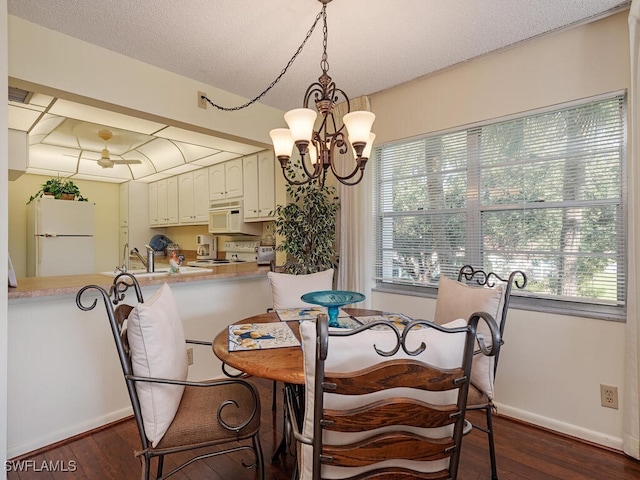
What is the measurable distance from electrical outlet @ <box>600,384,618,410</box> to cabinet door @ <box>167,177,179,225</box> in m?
5.20

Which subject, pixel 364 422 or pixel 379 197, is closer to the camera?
pixel 364 422

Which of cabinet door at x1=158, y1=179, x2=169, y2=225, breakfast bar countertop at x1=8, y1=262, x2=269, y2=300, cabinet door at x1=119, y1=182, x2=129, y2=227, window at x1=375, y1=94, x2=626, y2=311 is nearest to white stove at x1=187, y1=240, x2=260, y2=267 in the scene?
cabinet door at x1=158, y1=179, x2=169, y2=225

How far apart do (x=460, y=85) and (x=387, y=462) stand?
2.59 meters

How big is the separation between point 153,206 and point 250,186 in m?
2.69

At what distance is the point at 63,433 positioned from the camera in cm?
211

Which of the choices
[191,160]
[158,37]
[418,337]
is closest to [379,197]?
[158,37]

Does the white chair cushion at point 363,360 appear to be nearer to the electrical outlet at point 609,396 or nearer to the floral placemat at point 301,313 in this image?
the floral placemat at point 301,313

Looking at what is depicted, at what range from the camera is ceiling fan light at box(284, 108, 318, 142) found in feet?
5.49

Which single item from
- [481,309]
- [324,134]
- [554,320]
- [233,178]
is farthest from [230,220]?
[554,320]

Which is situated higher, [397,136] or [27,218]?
[397,136]

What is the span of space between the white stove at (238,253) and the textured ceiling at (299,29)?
228 centimetres

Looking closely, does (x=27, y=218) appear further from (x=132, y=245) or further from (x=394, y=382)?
(x=394, y=382)

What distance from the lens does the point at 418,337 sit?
3.33 ft

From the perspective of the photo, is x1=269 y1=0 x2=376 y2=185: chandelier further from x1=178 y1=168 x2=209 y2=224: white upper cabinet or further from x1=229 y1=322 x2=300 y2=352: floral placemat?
x1=178 y1=168 x2=209 y2=224: white upper cabinet
